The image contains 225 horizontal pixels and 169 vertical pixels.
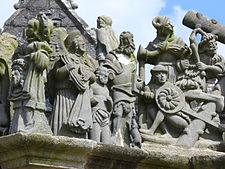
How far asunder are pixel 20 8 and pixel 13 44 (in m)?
4.70

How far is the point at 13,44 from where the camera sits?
1442cm

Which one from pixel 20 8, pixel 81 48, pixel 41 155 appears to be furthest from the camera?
pixel 20 8

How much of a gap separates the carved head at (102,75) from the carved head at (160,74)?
33.4 inches

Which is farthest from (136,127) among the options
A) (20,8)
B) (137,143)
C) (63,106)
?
(20,8)

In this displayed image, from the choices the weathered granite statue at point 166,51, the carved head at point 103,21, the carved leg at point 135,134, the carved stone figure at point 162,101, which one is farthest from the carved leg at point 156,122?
the carved head at point 103,21

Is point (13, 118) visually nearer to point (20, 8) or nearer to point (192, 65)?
point (192, 65)

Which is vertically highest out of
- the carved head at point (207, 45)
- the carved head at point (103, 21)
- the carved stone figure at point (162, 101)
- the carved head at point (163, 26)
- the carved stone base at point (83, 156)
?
the carved head at point (103, 21)

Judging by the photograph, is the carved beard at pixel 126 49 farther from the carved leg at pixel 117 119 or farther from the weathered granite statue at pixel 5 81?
the weathered granite statue at pixel 5 81

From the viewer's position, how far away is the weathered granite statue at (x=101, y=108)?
546 inches

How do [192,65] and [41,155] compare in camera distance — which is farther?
[192,65]

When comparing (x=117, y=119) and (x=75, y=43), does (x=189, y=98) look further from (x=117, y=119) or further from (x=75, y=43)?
(x=75, y=43)

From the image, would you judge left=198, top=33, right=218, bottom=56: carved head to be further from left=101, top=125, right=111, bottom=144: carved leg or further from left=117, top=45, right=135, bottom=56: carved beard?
left=101, top=125, right=111, bottom=144: carved leg

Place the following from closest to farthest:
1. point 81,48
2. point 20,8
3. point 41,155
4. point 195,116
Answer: point 41,155 → point 81,48 → point 195,116 → point 20,8

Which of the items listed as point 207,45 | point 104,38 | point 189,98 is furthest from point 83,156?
point 207,45
